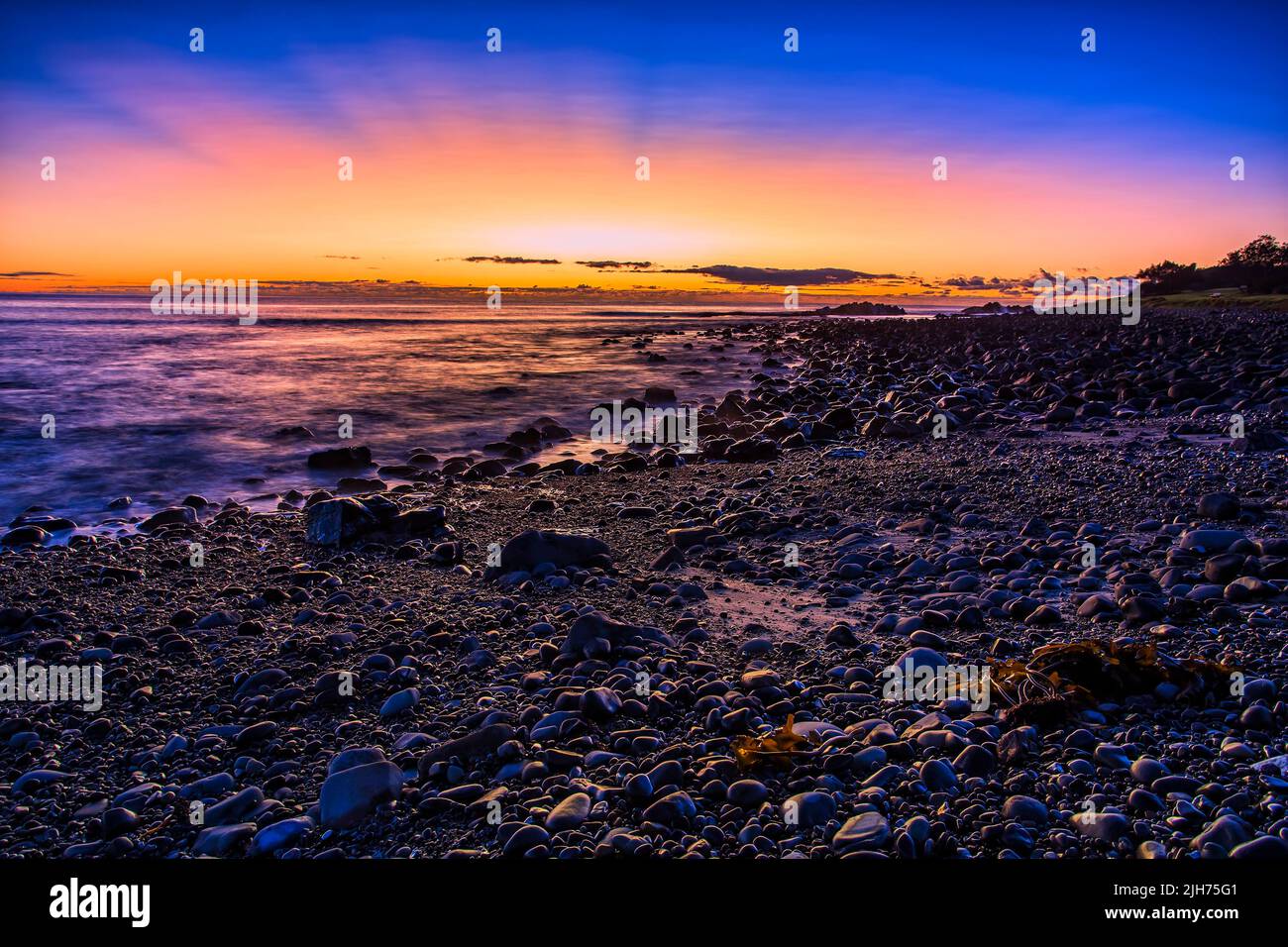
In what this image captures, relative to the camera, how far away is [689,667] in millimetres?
4742

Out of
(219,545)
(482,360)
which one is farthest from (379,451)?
(482,360)

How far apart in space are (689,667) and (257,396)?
19.9 meters

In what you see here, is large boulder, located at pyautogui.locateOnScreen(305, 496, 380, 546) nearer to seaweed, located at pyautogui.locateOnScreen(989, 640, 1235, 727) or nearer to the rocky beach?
the rocky beach

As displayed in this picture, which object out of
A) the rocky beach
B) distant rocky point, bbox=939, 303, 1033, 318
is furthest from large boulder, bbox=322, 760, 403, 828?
distant rocky point, bbox=939, 303, 1033, 318

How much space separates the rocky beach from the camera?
10.7ft

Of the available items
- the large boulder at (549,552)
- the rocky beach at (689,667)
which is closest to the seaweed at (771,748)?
the rocky beach at (689,667)

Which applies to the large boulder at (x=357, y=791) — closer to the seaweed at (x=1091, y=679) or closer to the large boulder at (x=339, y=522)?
the seaweed at (x=1091, y=679)

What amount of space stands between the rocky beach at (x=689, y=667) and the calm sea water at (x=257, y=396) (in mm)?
3229
